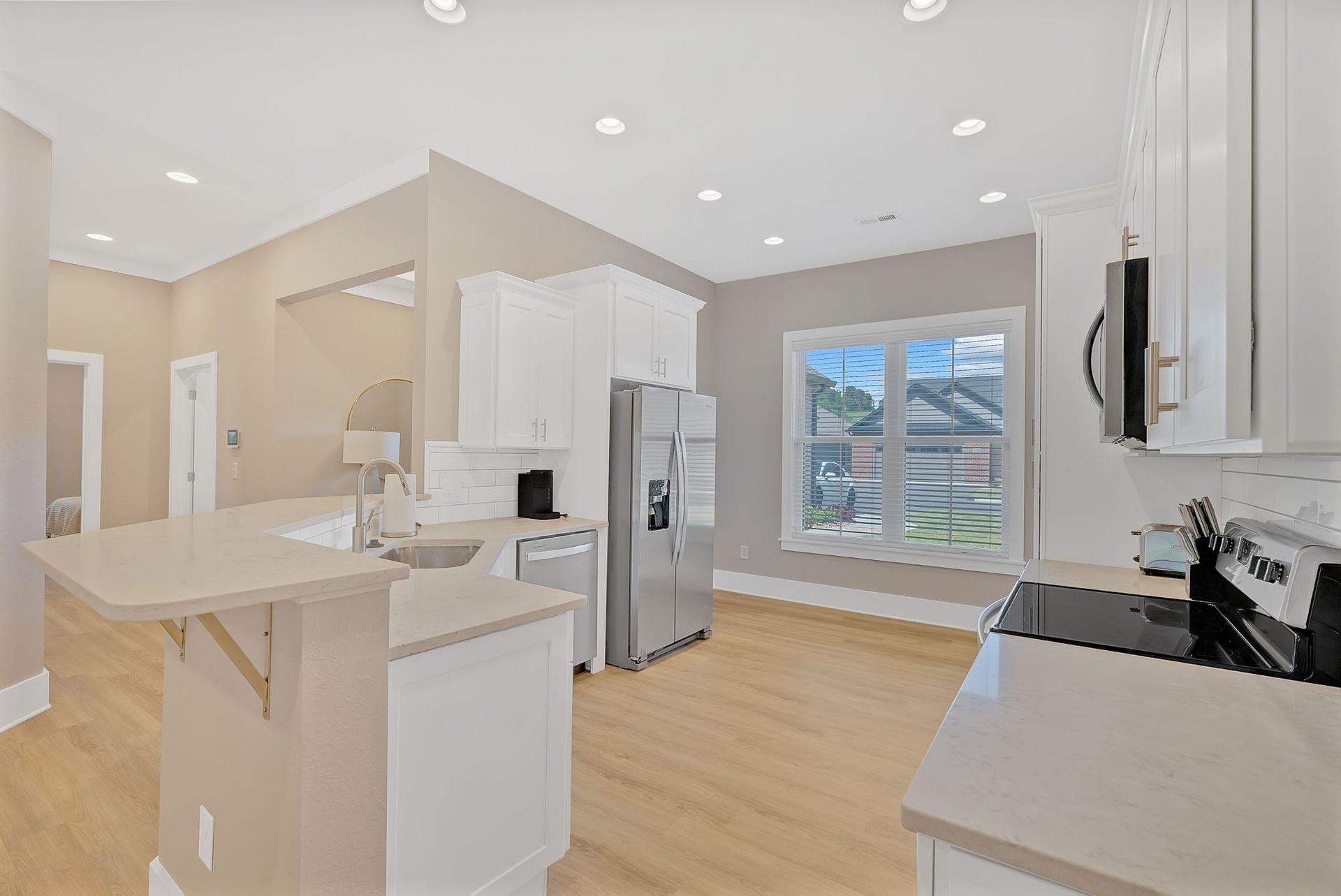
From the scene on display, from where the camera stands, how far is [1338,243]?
25.3 inches

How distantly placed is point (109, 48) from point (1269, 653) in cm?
429

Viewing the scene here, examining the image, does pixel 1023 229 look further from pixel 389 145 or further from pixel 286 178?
pixel 286 178

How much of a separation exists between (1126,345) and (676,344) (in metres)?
3.21

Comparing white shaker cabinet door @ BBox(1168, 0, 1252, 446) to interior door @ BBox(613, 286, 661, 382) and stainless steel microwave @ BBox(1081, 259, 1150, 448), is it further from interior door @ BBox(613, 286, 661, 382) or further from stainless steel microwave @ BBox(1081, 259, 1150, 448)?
interior door @ BBox(613, 286, 661, 382)

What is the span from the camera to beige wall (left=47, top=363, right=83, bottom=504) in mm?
6105

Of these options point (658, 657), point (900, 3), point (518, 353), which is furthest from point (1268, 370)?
point (658, 657)

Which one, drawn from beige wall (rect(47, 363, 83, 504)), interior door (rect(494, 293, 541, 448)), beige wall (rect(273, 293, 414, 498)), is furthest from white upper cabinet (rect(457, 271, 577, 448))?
beige wall (rect(47, 363, 83, 504))

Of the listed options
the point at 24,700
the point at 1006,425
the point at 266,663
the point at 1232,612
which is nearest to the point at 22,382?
the point at 24,700

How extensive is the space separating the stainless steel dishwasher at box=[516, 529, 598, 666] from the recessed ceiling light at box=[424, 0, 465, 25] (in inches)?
87.3

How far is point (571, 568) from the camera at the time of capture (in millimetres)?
3367

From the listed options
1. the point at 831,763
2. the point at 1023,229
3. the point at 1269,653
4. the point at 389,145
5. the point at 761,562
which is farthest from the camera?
the point at 761,562

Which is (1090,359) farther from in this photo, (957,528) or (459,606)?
(957,528)

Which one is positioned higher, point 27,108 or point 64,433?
point 27,108

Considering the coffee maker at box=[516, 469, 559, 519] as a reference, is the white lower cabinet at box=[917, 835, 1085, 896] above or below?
below
